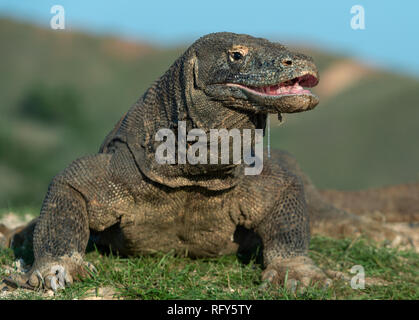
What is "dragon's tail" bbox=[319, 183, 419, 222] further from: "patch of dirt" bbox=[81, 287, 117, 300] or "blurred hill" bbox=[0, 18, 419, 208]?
"patch of dirt" bbox=[81, 287, 117, 300]

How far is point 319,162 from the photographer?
40.5 metres

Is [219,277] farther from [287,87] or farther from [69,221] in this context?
[287,87]

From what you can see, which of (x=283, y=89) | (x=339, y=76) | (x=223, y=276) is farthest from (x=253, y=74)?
(x=339, y=76)

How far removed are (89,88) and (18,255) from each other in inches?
2183

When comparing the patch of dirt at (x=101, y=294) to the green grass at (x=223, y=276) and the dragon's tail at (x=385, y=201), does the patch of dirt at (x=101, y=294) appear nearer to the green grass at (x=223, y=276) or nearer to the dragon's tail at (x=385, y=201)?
the green grass at (x=223, y=276)

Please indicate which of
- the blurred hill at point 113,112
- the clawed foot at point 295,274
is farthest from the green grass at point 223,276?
the blurred hill at point 113,112

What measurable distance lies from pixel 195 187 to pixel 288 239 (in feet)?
3.01

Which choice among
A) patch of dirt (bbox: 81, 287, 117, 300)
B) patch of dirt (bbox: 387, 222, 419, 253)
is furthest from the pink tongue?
patch of dirt (bbox: 387, 222, 419, 253)

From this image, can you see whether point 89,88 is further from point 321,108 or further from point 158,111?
point 158,111

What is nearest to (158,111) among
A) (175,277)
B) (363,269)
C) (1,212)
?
(175,277)

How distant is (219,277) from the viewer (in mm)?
4895

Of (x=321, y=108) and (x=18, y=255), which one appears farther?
(x=321, y=108)

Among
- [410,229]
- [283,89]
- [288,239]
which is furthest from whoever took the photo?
[410,229]

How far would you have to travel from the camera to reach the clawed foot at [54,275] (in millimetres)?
4441
